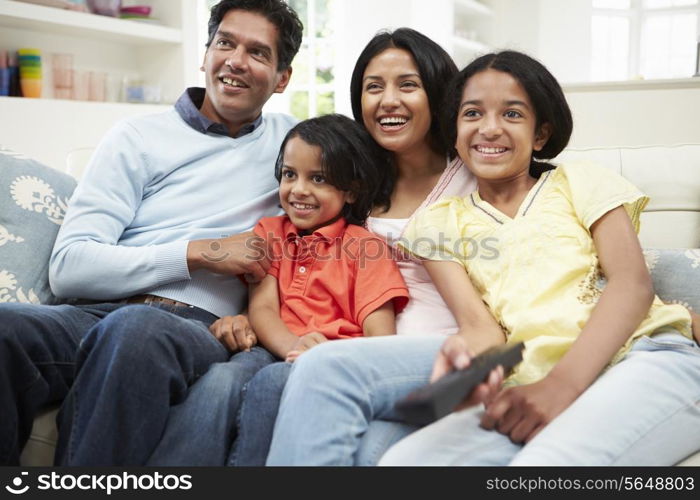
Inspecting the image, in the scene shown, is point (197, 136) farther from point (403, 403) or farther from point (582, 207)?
point (403, 403)

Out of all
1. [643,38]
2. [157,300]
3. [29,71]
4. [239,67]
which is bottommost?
[157,300]

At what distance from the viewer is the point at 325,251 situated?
156 centimetres

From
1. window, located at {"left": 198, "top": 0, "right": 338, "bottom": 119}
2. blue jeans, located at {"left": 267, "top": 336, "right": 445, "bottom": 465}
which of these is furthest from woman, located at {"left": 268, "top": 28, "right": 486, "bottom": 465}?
window, located at {"left": 198, "top": 0, "right": 338, "bottom": 119}

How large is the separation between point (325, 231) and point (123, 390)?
601 mm

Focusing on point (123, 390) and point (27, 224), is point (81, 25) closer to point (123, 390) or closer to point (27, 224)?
point (27, 224)

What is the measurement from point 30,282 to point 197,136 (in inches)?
20.0

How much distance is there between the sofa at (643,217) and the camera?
4.86ft

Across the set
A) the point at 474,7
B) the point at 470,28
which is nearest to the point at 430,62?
the point at 474,7

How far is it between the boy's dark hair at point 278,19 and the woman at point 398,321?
25 cm

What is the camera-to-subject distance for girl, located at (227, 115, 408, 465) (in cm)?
146

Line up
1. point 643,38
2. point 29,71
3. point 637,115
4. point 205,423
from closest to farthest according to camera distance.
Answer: point 205,423, point 637,115, point 29,71, point 643,38

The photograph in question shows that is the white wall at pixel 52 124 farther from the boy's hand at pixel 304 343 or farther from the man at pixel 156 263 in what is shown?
the boy's hand at pixel 304 343

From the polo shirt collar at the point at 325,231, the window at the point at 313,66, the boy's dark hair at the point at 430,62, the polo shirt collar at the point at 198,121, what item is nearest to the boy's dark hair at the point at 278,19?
the polo shirt collar at the point at 198,121

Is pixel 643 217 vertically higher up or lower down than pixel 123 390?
higher up
